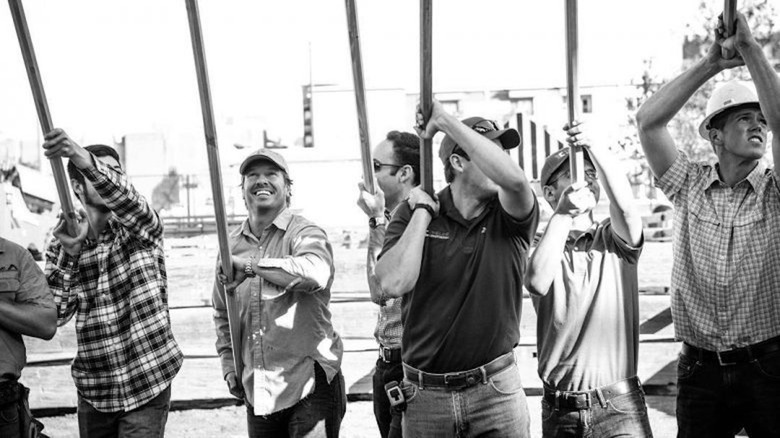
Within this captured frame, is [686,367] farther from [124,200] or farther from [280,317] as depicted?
[124,200]

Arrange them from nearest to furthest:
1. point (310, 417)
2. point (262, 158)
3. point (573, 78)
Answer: point (573, 78) → point (310, 417) → point (262, 158)

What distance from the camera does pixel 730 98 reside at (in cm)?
407

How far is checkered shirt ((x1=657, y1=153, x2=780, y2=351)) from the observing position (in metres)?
3.93

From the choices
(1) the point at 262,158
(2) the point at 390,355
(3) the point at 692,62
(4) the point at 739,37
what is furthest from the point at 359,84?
(3) the point at 692,62

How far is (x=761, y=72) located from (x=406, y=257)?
4.82 feet

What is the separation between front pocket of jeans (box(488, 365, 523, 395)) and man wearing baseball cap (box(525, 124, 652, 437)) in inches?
13.8

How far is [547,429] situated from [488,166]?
1285 millimetres

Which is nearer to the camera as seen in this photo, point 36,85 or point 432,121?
point 432,121

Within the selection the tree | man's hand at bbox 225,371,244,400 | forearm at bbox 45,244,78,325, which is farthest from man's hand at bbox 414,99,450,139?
the tree

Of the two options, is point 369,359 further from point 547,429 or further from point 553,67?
point 553,67

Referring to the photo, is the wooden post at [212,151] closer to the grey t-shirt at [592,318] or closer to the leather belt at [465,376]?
the leather belt at [465,376]

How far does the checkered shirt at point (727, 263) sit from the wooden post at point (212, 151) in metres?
1.92

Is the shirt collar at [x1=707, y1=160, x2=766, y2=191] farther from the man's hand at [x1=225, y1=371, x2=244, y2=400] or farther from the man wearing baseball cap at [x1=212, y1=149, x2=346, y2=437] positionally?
the man's hand at [x1=225, y1=371, x2=244, y2=400]

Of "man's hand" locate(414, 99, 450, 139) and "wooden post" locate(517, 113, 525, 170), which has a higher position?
"man's hand" locate(414, 99, 450, 139)
